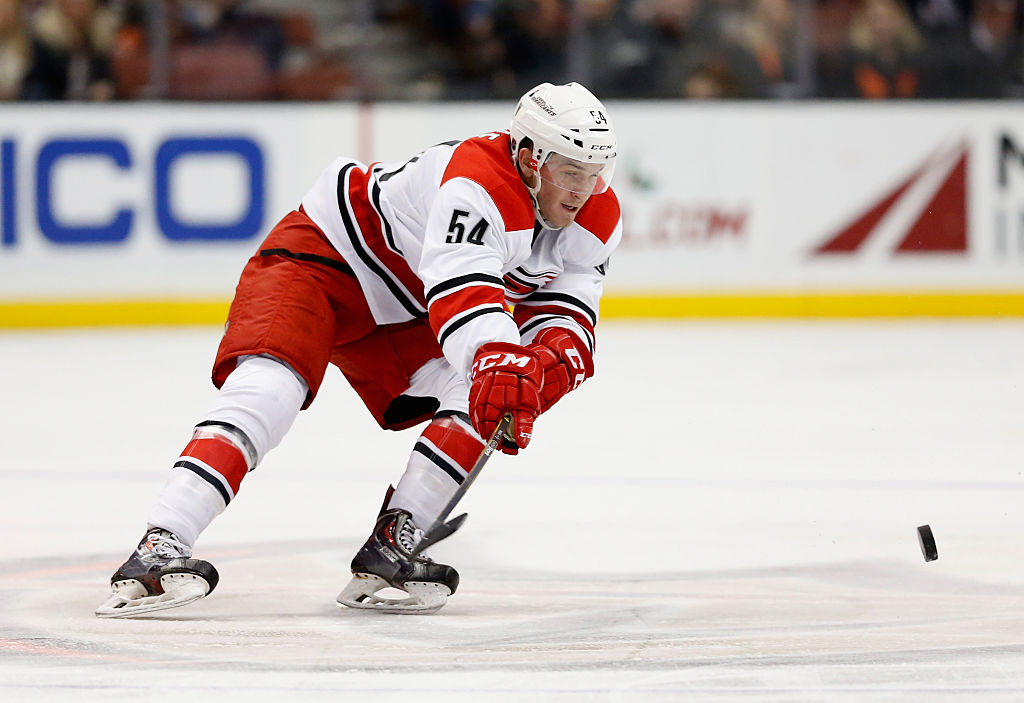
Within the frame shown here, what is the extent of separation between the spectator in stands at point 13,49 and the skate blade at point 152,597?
571 centimetres

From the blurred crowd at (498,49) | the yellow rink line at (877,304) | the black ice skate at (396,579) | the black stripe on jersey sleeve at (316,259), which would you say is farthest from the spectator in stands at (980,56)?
the black ice skate at (396,579)

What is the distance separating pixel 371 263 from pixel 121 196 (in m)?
5.09

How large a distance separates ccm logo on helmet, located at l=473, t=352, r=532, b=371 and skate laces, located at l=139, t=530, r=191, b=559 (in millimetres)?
632

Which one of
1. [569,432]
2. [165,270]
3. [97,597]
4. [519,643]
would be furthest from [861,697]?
[165,270]

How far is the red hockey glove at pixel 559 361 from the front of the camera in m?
3.02

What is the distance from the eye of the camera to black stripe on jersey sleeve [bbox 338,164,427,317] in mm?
3303

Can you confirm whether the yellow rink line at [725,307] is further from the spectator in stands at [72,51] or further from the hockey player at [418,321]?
the hockey player at [418,321]

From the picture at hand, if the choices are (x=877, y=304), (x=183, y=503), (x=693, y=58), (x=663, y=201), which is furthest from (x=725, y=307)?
(x=183, y=503)

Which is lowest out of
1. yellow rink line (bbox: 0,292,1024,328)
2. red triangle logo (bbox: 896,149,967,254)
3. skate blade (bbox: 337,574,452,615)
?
skate blade (bbox: 337,574,452,615)

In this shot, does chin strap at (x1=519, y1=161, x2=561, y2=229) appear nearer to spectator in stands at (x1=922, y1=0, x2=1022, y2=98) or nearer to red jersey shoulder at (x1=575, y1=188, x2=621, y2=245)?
red jersey shoulder at (x1=575, y1=188, x2=621, y2=245)

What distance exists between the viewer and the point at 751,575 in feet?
11.2

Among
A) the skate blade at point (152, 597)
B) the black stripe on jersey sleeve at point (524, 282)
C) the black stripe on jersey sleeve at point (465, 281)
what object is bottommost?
the skate blade at point (152, 597)

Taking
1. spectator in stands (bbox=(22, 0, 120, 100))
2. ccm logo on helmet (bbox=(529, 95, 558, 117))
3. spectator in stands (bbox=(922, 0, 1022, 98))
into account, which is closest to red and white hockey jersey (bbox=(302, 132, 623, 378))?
ccm logo on helmet (bbox=(529, 95, 558, 117))

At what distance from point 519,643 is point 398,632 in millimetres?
242
